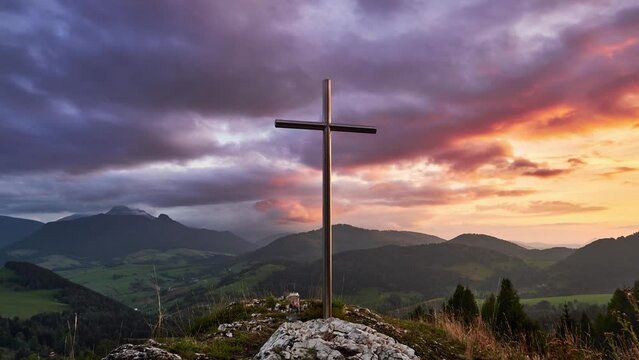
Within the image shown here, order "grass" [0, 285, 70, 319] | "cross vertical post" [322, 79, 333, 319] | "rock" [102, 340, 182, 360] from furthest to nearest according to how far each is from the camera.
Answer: "grass" [0, 285, 70, 319] → "cross vertical post" [322, 79, 333, 319] → "rock" [102, 340, 182, 360]

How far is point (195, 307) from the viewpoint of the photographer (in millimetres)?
12398

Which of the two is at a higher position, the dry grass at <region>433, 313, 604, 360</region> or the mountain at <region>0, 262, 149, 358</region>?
the dry grass at <region>433, 313, 604, 360</region>

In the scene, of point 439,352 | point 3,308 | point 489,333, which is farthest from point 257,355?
point 3,308

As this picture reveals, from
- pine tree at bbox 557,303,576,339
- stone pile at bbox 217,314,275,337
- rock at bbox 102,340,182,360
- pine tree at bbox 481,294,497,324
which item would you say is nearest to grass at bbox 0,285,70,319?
pine tree at bbox 481,294,497,324

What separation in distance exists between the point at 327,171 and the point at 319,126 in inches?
43.9

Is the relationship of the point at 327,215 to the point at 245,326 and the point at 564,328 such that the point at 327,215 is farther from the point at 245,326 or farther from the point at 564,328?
the point at 564,328

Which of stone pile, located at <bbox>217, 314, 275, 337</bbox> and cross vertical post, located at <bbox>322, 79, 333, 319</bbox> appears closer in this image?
stone pile, located at <bbox>217, 314, 275, 337</bbox>

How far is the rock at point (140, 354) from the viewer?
24.5 ft

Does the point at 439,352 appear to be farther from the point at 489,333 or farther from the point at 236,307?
the point at 236,307

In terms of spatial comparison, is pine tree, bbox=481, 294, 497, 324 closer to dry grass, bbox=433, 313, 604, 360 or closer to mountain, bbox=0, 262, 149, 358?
dry grass, bbox=433, 313, 604, 360

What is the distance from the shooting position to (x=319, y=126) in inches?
441

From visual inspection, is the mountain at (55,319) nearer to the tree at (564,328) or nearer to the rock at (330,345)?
the tree at (564,328)

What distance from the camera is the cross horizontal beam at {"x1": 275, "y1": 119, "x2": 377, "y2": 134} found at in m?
10.9

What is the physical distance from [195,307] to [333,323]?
182 inches
